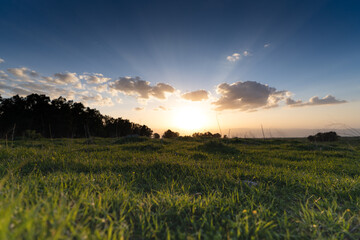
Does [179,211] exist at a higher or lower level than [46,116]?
lower

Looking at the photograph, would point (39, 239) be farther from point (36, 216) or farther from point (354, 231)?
point (354, 231)

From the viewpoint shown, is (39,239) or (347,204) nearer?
(39,239)

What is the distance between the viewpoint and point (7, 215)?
5.00 ft

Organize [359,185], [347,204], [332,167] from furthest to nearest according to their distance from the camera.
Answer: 1. [332,167]
2. [359,185]
3. [347,204]

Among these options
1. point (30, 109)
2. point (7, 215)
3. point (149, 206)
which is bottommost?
point (149, 206)

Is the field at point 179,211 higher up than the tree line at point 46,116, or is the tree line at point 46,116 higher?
the tree line at point 46,116

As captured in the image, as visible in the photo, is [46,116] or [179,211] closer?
[179,211]

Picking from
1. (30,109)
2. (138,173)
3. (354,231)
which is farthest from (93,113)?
(354,231)

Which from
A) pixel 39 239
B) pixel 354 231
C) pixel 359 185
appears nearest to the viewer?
pixel 39 239

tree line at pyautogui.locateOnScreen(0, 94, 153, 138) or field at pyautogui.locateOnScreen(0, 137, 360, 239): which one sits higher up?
tree line at pyautogui.locateOnScreen(0, 94, 153, 138)

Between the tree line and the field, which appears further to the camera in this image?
the tree line

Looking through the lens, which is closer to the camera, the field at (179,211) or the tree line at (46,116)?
the field at (179,211)

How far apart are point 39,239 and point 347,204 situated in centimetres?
432

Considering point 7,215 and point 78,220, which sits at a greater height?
point 7,215
